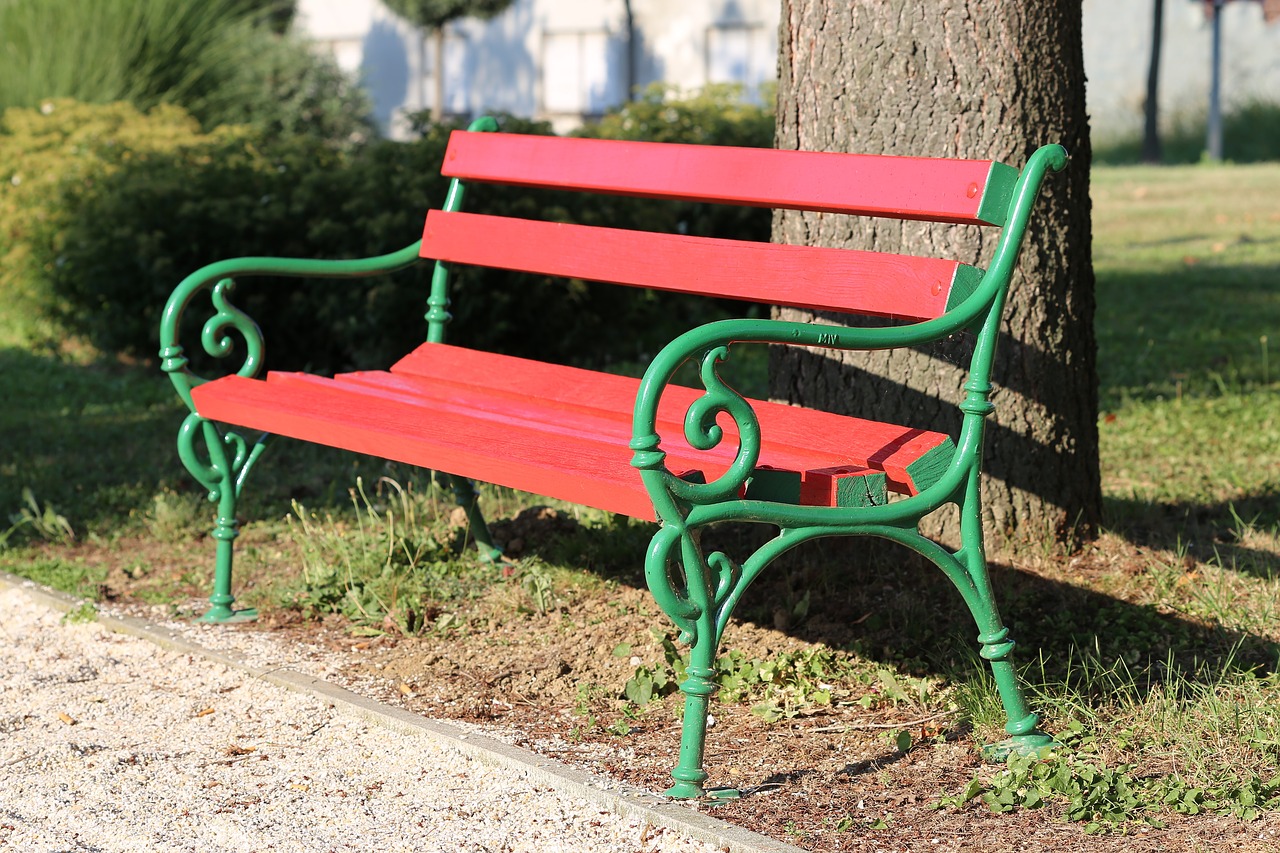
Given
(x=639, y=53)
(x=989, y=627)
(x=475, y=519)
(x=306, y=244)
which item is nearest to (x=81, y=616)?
(x=475, y=519)

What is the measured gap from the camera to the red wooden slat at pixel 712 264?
3.04m

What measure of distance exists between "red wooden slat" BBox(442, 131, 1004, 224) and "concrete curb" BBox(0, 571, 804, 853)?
1.27 metres

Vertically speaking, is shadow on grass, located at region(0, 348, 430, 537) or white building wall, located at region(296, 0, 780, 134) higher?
white building wall, located at region(296, 0, 780, 134)

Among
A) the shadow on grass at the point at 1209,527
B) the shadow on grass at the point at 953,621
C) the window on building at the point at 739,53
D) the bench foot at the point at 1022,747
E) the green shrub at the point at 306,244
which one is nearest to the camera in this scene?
the bench foot at the point at 1022,747

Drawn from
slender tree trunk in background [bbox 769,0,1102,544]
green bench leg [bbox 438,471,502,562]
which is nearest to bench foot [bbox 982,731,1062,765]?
slender tree trunk in background [bbox 769,0,1102,544]

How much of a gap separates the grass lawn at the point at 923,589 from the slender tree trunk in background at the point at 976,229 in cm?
27

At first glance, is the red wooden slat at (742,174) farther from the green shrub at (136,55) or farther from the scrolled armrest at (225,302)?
the green shrub at (136,55)

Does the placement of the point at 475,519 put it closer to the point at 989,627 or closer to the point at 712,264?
the point at 712,264

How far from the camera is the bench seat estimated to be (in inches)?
114

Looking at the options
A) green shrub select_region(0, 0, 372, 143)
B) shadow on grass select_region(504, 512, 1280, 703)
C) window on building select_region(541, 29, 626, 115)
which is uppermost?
window on building select_region(541, 29, 626, 115)

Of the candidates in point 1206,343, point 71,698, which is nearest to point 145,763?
point 71,698

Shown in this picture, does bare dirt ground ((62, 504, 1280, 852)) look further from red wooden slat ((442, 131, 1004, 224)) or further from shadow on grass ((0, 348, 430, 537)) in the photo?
red wooden slat ((442, 131, 1004, 224))

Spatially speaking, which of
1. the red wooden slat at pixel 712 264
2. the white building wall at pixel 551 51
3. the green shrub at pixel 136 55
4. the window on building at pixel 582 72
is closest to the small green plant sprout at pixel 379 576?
the red wooden slat at pixel 712 264

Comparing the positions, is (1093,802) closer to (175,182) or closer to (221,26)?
(175,182)
